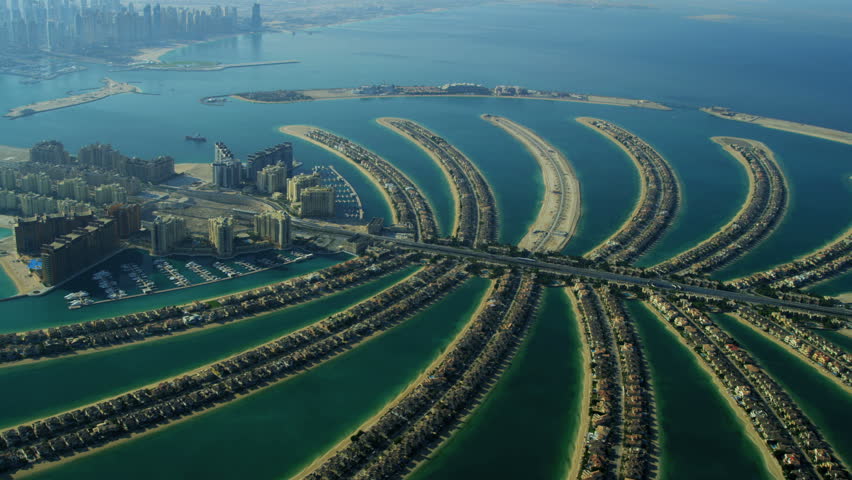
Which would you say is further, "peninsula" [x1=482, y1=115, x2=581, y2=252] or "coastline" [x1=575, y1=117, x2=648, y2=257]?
"coastline" [x1=575, y1=117, x2=648, y2=257]

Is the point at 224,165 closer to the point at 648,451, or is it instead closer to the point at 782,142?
the point at 648,451

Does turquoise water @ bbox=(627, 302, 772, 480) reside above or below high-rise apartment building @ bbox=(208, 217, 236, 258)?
below

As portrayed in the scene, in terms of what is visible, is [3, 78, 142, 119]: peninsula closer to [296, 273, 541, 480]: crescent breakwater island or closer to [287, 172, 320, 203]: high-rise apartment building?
[287, 172, 320, 203]: high-rise apartment building

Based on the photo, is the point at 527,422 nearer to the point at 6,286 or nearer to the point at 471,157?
the point at 6,286

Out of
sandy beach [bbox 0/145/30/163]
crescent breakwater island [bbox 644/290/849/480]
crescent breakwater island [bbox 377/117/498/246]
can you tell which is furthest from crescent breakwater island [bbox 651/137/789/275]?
sandy beach [bbox 0/145/30/163]

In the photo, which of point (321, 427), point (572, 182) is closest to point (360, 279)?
point (321, 427)

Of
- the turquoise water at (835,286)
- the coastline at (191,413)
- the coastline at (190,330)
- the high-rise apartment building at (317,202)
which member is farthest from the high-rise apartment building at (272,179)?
the turquoise water at (835,286)

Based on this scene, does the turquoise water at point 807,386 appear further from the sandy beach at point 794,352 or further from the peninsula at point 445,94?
the peninsula at point 445,94
